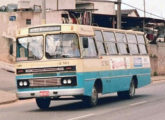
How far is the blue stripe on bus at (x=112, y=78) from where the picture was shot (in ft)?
63.8

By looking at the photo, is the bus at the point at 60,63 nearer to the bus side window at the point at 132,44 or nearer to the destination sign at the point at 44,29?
the destination sign at the point at 44,29

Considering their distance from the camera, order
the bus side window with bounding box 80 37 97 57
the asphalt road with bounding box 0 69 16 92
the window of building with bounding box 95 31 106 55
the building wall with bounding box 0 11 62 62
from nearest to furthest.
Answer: the bus side window with bounding box 80 37 97 57, the window of building with bounding box 95 31 106 55, the asphalt road with bounding box 0 69 16 92, the building wall with bounding box 0 11 62 62

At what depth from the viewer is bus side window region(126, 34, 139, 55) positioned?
82.9 feet

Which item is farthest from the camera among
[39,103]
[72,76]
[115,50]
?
[115,50]

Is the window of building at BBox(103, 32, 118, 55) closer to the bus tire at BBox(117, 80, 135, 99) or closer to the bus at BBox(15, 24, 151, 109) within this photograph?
the bus at BBox(15, 24, 151, 109)

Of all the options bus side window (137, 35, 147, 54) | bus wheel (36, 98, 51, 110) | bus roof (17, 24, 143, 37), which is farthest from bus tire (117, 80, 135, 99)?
bus roof (17, 24, 143, 37)

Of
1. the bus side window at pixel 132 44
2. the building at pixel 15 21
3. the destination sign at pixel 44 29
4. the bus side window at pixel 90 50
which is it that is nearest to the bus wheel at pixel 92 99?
the bus side window at pixel 90 50

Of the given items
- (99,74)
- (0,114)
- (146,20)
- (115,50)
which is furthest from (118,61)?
(146,20)

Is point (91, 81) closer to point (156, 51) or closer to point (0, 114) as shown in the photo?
point (0, 114)

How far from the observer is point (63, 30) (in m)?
19.4

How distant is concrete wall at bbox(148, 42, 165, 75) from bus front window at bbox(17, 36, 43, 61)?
3199 cm

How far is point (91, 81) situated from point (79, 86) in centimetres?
107

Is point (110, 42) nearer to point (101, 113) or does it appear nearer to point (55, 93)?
Answer: point (55, 93)

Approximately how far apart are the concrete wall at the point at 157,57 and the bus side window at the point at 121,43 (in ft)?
88.1
